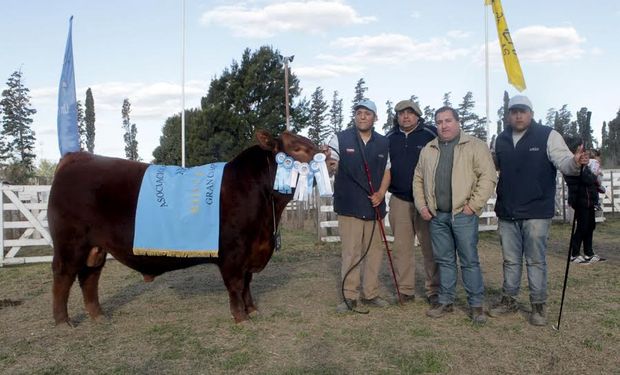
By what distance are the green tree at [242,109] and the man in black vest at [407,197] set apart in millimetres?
26300

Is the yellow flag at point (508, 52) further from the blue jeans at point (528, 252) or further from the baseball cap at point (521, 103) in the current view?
the blue jeans at point (528, 252)

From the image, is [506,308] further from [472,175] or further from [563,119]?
[563,119]

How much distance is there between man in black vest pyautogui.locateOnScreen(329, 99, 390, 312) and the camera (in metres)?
5.55

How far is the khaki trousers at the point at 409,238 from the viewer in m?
5.75

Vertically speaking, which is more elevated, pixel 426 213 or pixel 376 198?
pixel 376 198

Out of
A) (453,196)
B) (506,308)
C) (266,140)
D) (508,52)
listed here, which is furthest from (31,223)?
(508,52)

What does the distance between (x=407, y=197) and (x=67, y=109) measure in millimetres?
8383

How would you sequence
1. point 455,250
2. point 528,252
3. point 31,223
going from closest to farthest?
1. point 528,252
2. point 455,250
3. point 31,223

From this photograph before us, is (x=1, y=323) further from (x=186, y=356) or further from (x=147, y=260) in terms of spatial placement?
(x=186, y=356)

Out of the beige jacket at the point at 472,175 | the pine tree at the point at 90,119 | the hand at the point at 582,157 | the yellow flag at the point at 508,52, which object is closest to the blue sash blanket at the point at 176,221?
the beige jacket at the point at 472,175

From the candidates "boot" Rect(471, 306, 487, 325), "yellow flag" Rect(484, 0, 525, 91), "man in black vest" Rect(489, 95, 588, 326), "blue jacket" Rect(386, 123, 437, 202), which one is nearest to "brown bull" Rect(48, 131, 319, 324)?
"blue jacket" Rect(386, 123, 437, 202)

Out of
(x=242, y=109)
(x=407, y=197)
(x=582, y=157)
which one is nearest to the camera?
(x=582, y=157)

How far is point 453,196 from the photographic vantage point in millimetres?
4902

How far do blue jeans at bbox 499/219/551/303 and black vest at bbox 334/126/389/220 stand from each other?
1.37 meters
